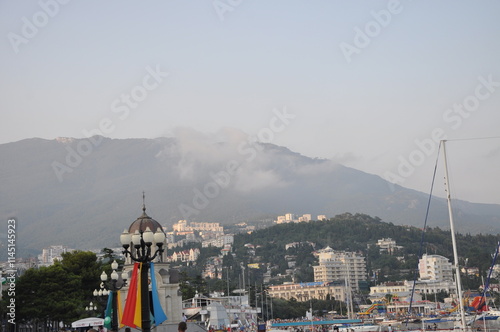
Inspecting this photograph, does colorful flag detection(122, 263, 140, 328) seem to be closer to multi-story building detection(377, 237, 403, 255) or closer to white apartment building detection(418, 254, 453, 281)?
white apartment building detection(418, 254, 453, 281)

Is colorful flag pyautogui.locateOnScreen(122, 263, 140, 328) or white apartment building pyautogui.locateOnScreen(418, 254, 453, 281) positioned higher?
white apartment building pyautogui.locateOnScreen(418, 254, 453, 281)

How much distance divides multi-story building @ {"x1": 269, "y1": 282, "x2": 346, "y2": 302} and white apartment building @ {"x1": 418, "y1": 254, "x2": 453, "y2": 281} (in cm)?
2539

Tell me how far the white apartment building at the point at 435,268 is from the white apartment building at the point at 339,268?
607 inches

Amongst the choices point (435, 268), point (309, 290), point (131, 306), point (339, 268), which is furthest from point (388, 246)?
point (131, 306)

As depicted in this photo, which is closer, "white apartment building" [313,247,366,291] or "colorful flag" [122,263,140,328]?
"colorful flag" [122,263,140,328]

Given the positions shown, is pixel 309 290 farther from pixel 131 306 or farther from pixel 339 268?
pixel 131 306

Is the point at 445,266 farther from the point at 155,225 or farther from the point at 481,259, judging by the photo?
the point at 155,225

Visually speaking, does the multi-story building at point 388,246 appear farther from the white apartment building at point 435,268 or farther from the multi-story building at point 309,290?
the multi-story building at point 309,290

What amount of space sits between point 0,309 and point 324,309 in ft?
304

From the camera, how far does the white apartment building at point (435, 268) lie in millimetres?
171875

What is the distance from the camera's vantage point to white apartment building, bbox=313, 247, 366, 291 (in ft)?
570

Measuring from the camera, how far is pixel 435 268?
172875 mm

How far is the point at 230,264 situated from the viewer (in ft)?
570

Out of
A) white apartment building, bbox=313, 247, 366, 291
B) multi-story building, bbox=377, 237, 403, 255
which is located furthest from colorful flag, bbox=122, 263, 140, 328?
multi-story building, bbox=377, 237, 403, 255
